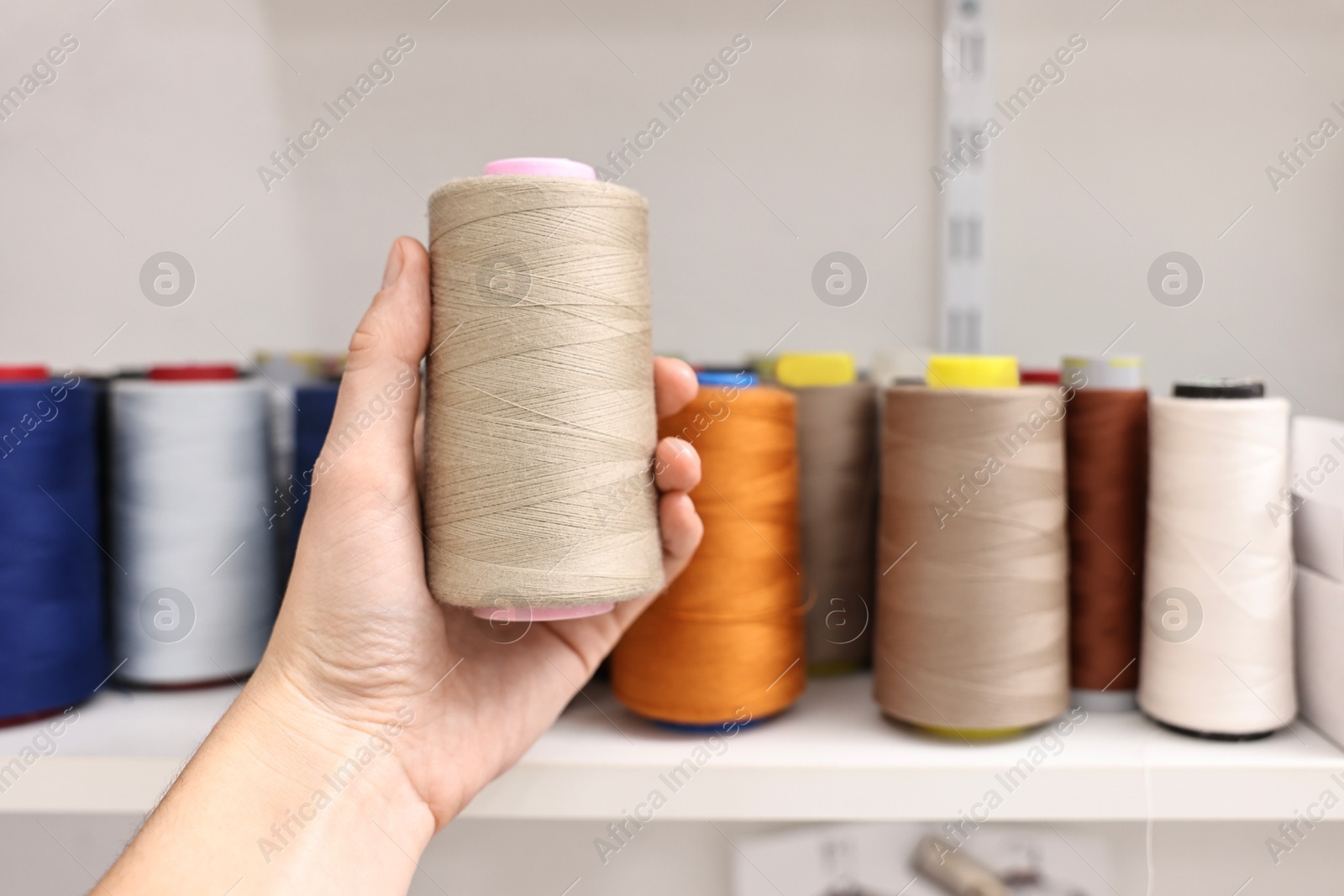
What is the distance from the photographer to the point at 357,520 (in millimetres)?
465

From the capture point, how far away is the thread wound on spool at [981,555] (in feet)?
1.69

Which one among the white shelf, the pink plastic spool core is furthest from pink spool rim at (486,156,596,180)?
the white shelf

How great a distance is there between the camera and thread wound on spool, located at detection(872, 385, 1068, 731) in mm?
516

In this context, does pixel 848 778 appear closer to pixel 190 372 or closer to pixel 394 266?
pixel 394 266

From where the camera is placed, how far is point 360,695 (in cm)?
49

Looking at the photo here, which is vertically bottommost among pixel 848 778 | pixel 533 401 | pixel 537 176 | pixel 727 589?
pixel 848 778

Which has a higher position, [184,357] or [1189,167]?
[1189,167]

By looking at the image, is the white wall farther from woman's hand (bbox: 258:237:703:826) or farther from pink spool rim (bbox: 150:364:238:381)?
woman's hand (bbox: 258:237:703:826)

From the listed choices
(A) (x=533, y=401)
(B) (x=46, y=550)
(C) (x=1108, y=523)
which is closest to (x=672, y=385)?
(A) (x=533, y=401)

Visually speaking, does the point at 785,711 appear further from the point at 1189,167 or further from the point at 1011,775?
the point at 1189,167

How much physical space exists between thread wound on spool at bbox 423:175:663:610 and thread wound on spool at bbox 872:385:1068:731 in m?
0.20

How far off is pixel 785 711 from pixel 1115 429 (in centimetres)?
31

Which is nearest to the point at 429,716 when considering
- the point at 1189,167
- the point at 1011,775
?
the point at 1011,775

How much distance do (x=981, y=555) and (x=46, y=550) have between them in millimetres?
632
